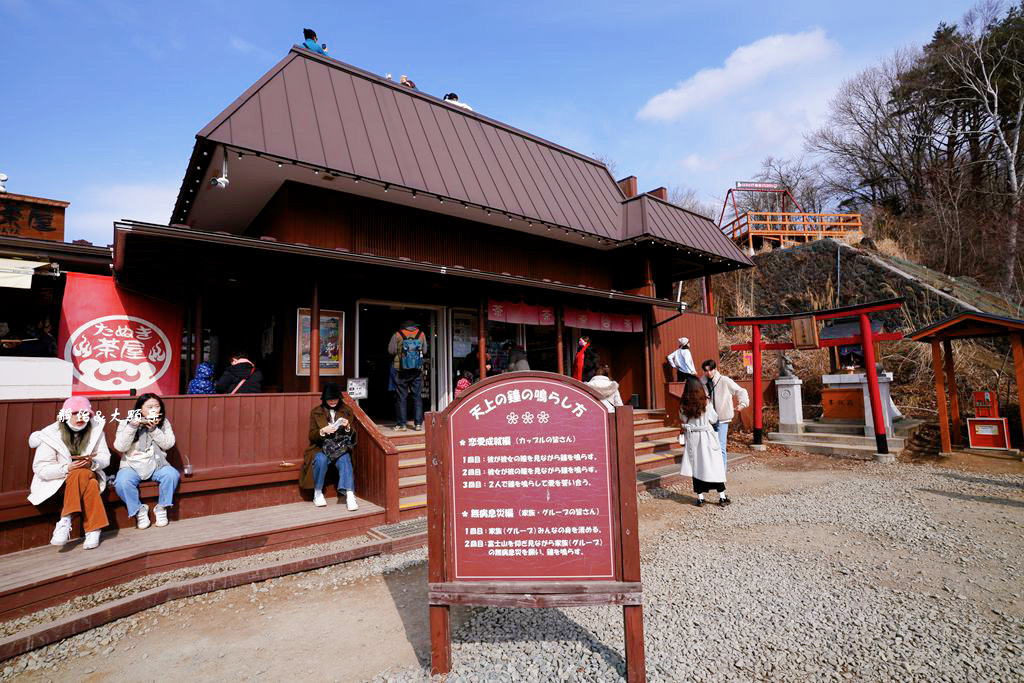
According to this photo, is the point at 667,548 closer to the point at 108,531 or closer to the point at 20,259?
the point at 108,531

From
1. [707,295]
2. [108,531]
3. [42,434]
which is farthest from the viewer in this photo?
[707,295]

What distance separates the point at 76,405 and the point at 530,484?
4800 mm

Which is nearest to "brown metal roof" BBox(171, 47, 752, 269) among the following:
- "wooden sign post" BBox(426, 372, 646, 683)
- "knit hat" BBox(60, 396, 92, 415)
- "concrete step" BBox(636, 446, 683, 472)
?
"knit hat" BBox(60, 396, 92, 415)

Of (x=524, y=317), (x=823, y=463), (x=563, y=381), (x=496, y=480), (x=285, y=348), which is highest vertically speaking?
(x=524, y=317)

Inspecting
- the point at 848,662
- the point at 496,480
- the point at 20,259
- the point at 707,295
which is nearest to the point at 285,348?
the point at 20,259

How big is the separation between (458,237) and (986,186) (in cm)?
2615

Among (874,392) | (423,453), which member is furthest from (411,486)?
(874,392)

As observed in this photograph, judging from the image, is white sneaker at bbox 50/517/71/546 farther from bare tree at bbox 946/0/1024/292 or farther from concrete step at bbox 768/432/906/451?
bare tree at bbox 946/0/1024/292

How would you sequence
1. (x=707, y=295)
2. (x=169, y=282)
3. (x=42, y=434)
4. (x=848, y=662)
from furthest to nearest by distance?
(x=707, y=295)
(x=169, y=282)
(x=42, y=434)
(x=848, y=662)

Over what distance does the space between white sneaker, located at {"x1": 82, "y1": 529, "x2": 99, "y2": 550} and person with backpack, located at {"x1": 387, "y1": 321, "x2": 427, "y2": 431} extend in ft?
12.3

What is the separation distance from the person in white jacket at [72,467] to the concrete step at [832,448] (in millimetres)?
12465

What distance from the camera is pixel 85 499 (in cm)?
459

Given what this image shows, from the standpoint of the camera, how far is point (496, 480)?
291 cm

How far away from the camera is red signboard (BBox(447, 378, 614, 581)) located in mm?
2820
